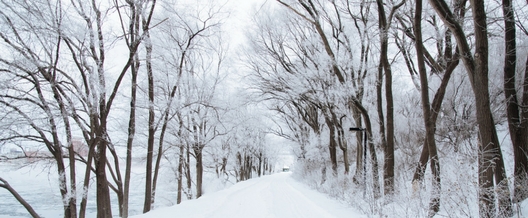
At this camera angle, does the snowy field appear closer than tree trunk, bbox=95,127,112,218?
Yes

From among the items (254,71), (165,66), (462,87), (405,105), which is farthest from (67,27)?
(405,105)

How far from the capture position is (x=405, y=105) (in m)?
17.1

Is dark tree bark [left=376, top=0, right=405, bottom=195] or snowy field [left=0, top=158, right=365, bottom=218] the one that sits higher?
dark tree bark [left=376, top=0, right=405, bottom=195]

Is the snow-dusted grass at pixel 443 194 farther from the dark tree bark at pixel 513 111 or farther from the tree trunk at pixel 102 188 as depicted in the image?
the tree trunk at pixel 102 188

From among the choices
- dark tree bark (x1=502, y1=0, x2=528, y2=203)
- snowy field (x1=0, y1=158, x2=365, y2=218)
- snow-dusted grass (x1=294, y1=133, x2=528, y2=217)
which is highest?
dark tree bark (x1=502, y1=0, x2=528, y2=203)

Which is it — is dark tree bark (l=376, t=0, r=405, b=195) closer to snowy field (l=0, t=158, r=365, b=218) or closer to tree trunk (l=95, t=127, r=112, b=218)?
snowy field (l=0, t=158, r=365, b=218)

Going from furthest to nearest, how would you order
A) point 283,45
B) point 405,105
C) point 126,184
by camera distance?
point 405,105 → point 283,45 → point 126,184

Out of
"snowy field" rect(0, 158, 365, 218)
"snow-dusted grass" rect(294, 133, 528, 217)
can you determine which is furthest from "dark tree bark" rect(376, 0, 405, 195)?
"snowy field" rect(0, 158, 365, 218)

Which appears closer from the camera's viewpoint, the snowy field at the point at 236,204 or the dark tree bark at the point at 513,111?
the dark tree bark at the point at 513,111

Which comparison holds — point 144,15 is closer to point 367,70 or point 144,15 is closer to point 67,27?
point 67,27

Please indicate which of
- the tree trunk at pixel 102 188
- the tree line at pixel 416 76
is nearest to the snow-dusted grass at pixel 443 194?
the tree line at pixel 416 76

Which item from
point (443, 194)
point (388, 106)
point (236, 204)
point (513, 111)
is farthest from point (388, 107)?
point (236, 204)

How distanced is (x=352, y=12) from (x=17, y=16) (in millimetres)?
10688

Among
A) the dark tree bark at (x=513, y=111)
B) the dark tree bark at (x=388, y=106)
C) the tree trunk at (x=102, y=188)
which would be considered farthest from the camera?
the tree trunk at (x=102, y=188)
